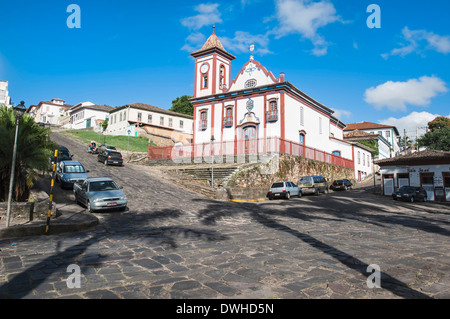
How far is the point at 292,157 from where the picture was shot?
28141 mm

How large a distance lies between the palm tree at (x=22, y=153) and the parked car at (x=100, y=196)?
9.05 ft

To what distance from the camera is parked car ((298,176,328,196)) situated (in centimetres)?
2542

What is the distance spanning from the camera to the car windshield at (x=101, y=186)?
14.6 metres

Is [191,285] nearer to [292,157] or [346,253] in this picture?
[346,253]

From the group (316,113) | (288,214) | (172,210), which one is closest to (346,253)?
(288,214)

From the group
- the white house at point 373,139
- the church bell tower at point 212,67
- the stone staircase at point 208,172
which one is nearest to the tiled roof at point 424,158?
the stone staircase at point 208,172

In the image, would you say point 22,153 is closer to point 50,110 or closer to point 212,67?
point 212,67

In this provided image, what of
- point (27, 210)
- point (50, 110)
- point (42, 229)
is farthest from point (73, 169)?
point (50, 110)

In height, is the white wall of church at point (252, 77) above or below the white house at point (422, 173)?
above

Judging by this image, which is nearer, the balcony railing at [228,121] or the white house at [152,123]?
the balcony railing at [228,121]

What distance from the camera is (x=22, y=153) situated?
10.7m

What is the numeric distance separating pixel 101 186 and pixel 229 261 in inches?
426

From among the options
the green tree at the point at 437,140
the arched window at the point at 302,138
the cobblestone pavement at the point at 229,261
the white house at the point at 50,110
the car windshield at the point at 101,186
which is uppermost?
the white house at the point at 50,110

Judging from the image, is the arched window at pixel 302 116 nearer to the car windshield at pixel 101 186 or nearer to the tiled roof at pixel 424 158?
the tiled roof at pixel 424 158
